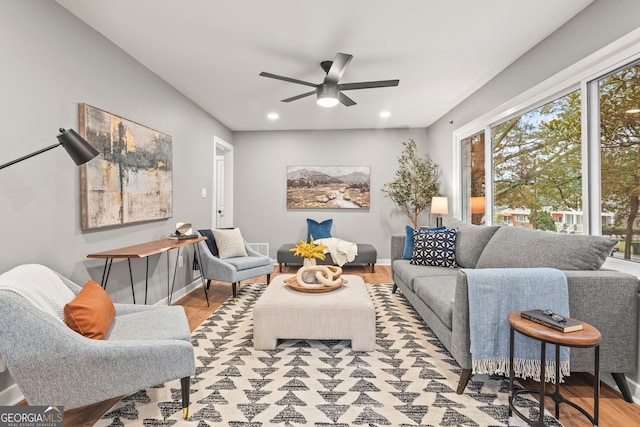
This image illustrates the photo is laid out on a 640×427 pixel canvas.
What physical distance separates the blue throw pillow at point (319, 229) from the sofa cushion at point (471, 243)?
2684mm

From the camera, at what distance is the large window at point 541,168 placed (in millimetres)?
2650

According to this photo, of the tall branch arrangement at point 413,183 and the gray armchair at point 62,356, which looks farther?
the tall branch arrangement at point 413,183

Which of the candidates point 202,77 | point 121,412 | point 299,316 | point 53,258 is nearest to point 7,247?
point 53,258

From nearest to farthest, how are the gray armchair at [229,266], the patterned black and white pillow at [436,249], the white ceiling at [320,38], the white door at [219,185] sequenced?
the white ceiling at [320,38], the patterned black and white pillow at [436,249], the gray armchair at [229,266], the white door at [219,185]

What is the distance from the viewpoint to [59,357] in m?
1.44

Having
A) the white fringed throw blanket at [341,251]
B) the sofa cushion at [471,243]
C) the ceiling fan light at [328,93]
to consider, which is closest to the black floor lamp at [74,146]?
the ceiling fan light at [328,93]

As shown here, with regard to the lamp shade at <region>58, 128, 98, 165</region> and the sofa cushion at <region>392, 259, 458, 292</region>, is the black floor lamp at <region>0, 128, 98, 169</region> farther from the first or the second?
the sofa cushion at <region>392, 259, 458, 292</region>

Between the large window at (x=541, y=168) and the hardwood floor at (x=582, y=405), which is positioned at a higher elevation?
the large window at (x=541, y=168)

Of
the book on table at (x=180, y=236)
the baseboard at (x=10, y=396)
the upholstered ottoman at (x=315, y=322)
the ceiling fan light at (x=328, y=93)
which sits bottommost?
the baseboard at (x=10, y=396)

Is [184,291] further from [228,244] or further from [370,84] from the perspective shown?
[370,84]

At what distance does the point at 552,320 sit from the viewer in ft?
5.34

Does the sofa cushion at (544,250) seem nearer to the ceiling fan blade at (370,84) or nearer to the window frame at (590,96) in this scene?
the window frame at (590,96)

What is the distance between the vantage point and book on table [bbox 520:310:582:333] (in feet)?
5.17

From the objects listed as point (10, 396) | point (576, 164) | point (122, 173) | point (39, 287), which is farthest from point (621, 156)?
point (10, 396)
